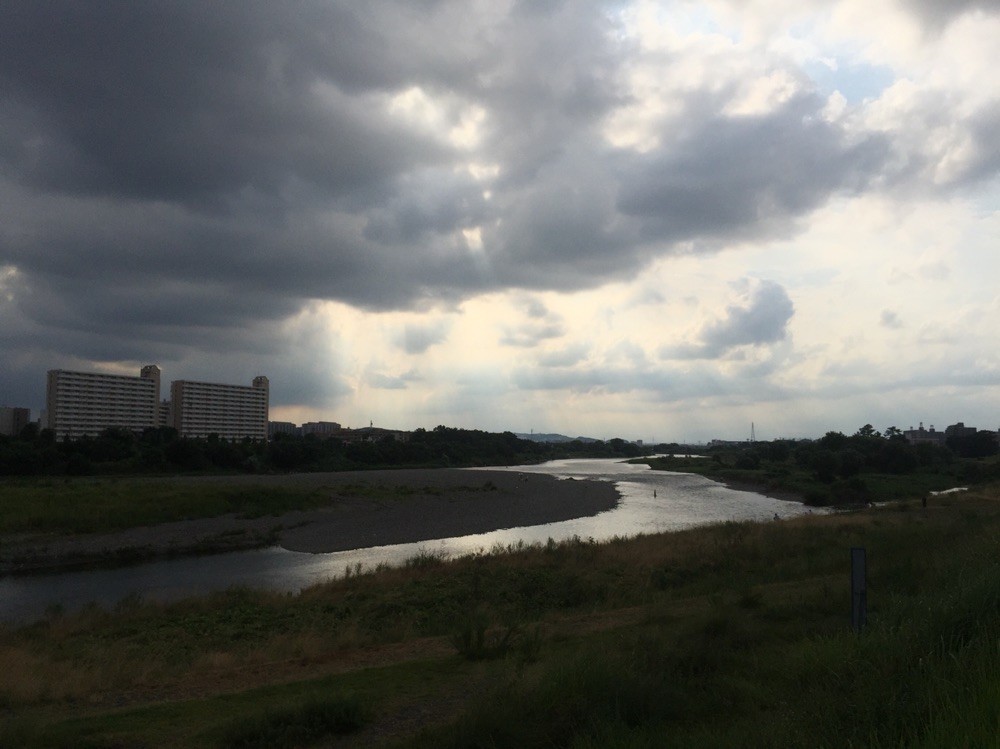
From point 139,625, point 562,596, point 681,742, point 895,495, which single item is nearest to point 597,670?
point 681,742

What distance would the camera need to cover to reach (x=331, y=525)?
1726 inches

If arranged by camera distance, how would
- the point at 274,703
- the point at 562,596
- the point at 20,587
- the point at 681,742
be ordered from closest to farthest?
the point at 681,742 < the point at 274,703 < the point at 562,596 < the point at 20,587

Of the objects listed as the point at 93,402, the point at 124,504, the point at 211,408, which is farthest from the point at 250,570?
the point at 211,408

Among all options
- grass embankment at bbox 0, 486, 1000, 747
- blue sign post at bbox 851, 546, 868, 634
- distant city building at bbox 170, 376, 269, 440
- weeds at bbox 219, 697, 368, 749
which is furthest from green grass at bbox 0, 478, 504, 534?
distant city building at bbox 170, 376, 269, 440

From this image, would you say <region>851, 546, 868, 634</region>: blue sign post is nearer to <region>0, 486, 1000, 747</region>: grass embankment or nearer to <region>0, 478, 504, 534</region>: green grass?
<region>0, 486, 1000, 747</region>: grass embankment

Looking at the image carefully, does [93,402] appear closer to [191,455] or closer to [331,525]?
[191,455]

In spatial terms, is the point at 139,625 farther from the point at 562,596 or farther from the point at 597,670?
the point at 597,670

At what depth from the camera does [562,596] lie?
19266mm

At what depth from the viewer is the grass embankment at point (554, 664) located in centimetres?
553

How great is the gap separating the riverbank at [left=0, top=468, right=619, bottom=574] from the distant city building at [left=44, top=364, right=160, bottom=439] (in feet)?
380

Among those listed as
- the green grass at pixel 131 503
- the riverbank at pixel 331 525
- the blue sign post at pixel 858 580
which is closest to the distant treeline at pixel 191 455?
the green grass at pixel 131 503

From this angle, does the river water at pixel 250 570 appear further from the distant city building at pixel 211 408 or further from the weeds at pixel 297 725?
the distant city building at pixel 211 408

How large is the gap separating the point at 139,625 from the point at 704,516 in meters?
39.2

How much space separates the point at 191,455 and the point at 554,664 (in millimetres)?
86624
